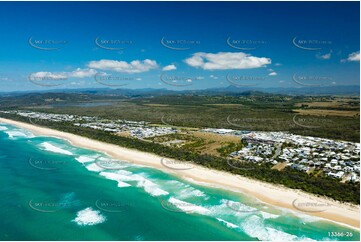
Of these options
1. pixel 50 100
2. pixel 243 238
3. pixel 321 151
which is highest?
pixel 50 100

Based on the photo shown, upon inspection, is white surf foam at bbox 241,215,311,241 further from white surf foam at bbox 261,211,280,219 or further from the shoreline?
the shoreline

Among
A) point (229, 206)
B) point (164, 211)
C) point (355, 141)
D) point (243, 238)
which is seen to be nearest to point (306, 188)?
point (229, 206)

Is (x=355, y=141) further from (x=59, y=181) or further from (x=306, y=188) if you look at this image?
(x=59, y=181)

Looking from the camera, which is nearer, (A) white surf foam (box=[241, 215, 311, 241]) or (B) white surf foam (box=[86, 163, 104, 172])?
(A) white surf foam (box=[241, 215, 311, 241])

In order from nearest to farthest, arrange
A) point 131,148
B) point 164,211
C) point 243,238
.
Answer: point 243,238, point 164,211, point 131,148

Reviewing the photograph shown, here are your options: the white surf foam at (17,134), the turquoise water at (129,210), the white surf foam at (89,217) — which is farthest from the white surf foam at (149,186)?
the white surf foam at (17,134)

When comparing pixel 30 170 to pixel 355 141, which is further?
pixel 355 141

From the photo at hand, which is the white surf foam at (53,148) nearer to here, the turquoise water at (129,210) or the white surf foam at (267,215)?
the turquoise water at (129,210)

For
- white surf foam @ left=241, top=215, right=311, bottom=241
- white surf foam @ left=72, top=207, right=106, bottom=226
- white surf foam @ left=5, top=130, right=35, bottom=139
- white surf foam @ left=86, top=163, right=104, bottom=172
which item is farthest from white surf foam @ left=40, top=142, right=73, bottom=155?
white surf foam @ left=241, top=215, right=311, bottom=241
